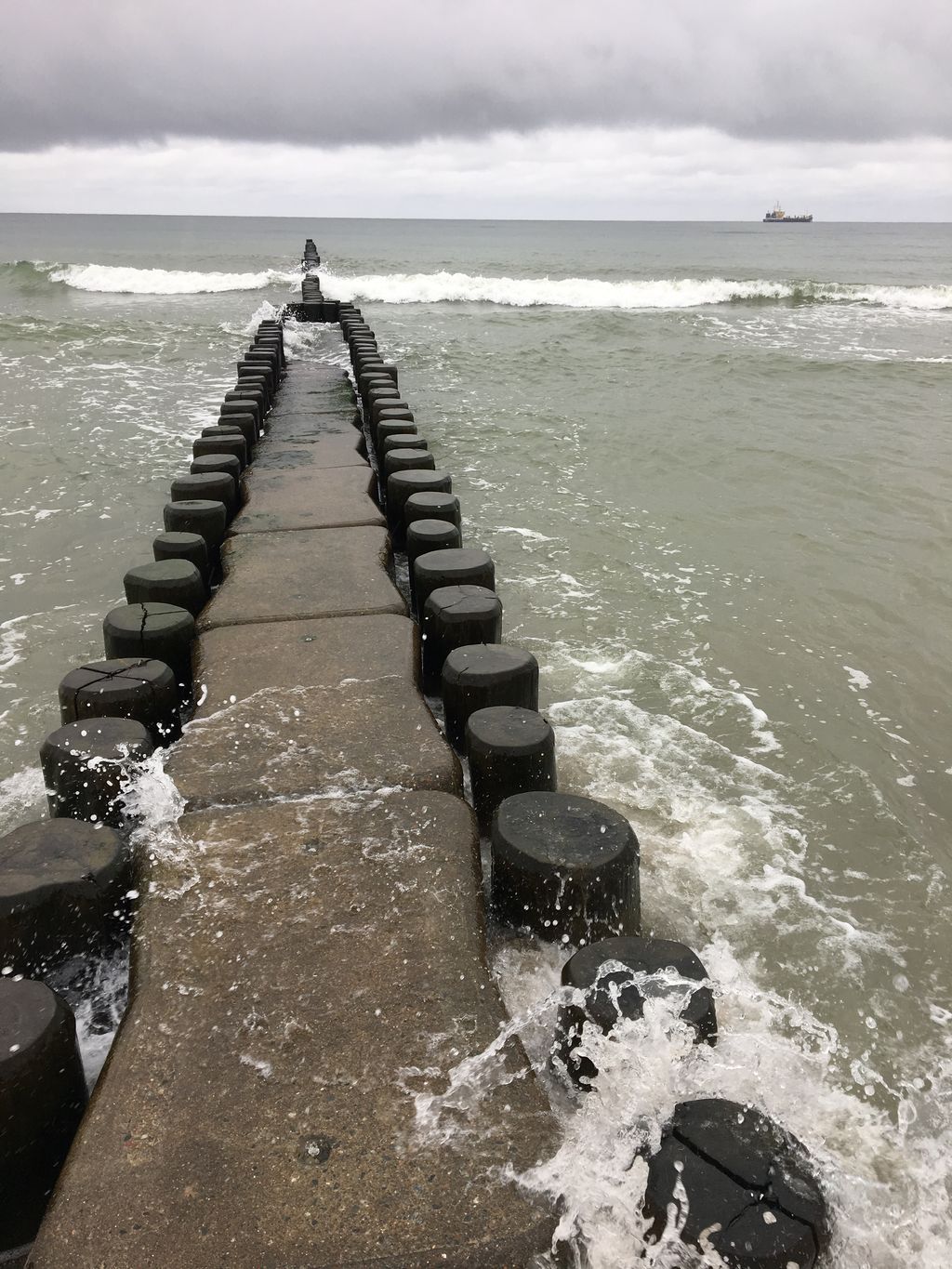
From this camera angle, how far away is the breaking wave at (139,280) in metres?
31.7

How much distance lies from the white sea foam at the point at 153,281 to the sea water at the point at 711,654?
1667 centimetres

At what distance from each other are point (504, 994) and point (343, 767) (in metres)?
0.88

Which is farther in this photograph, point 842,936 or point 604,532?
point 604,532

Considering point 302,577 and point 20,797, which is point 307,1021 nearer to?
point 20,797

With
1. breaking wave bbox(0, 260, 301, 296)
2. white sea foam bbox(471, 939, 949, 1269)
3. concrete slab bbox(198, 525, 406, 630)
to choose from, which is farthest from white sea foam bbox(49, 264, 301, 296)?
white sea foam bbox(471, 939, 949, 1269)

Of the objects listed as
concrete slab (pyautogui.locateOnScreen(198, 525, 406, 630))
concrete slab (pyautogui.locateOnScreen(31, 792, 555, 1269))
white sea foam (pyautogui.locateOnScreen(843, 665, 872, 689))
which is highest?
concrete slab (pyautogui.locateOnScreen(198, 525, 406, 630))

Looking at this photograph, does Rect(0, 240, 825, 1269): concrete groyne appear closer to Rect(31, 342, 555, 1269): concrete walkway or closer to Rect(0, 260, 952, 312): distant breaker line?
Rect(31, 342, 555, 1269): concrete walkway

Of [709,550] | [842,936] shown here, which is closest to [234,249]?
[709,550]

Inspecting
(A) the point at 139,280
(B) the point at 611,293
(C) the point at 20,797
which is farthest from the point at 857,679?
(A) the point at 139,280

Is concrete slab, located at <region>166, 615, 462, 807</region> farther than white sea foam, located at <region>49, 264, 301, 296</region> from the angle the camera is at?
No

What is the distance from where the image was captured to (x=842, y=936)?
295 centimetres

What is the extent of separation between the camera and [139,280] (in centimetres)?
3266

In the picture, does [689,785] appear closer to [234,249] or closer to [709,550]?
[709,550]

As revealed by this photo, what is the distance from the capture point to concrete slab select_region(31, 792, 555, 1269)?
1.53 meters
